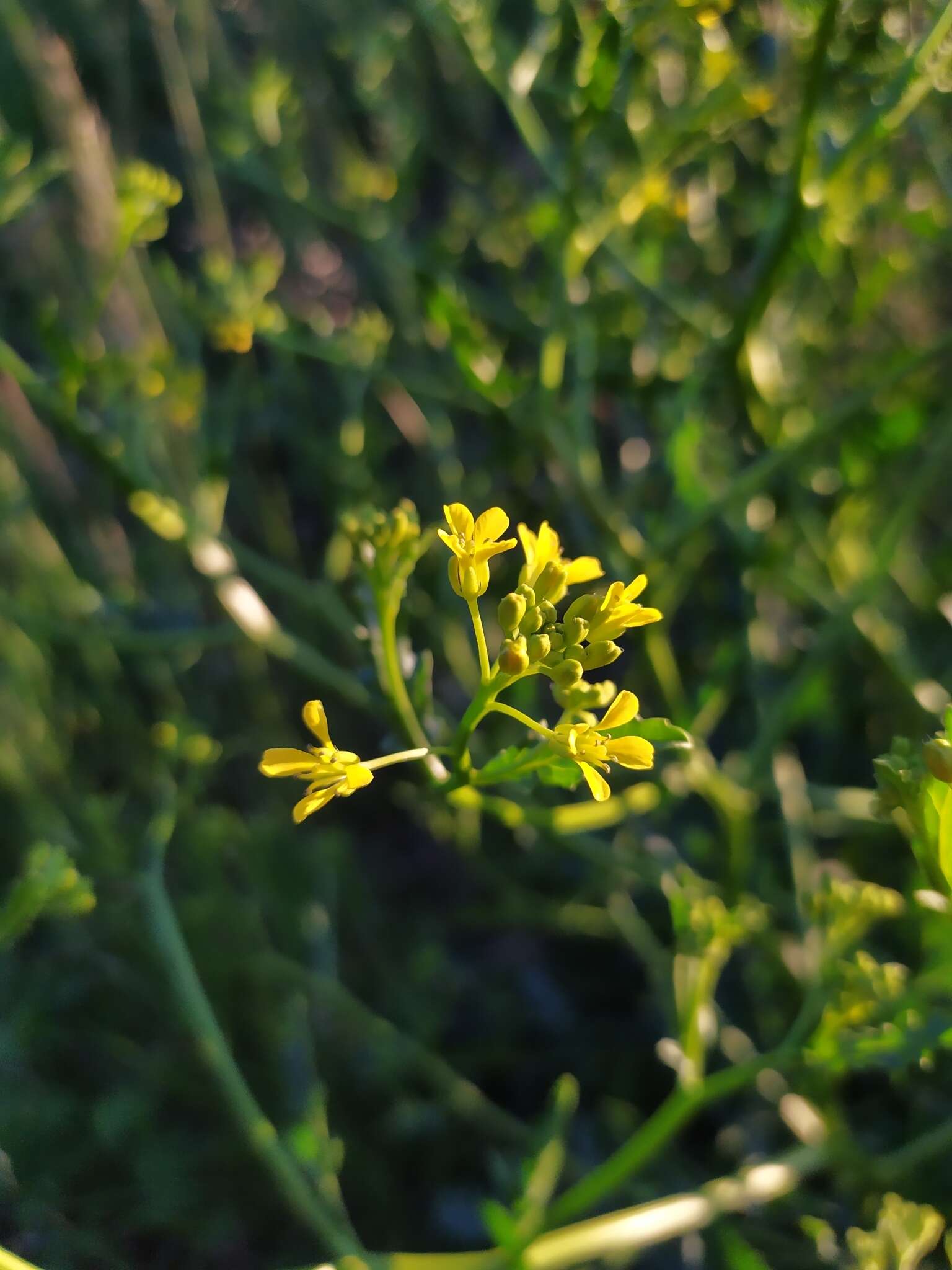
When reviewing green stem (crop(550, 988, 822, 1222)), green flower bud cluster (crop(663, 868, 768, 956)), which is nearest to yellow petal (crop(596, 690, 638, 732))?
green flower bud cluster (crop(663, 868, 768, 956))

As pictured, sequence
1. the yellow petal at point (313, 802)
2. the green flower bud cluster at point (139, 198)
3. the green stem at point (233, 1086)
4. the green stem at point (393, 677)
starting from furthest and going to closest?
1. the green flower bud cluster at point (139, 198)
2. the green stem at point (233, 1086)
3. the green stem at point (393, 677)
4. the yellow petal at point (313, 802)

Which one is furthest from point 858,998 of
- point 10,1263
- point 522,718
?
point 10,1263

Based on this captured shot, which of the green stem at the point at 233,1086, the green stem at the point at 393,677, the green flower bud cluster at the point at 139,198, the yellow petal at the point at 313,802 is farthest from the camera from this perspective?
the green flower bud cluster at the point at 139,198

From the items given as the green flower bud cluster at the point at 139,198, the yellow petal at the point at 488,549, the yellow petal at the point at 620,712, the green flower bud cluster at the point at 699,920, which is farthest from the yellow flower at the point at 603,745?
the green flower bud cluster at the point at 139,198

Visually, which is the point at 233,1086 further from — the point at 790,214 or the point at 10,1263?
the point at 790,214

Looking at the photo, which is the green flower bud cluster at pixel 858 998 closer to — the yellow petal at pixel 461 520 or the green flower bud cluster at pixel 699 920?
the green flower bud cluster at pixel 699 920

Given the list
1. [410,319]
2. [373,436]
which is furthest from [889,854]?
[410,319]
